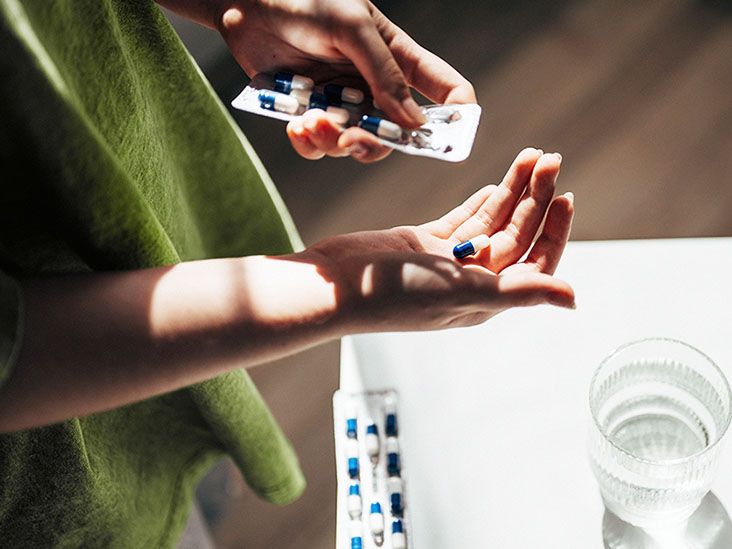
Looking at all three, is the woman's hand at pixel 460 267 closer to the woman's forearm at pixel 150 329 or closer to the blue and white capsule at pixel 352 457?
A: the woman's forearm at pixel 150 329

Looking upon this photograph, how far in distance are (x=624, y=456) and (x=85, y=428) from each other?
0.39 m

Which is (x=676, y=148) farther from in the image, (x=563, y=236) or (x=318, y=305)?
(x=318, y=305)

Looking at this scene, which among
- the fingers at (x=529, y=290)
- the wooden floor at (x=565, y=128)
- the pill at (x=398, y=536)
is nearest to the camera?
the fingers at (x=529, y=290)

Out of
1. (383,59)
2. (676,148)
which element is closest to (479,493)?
(383,59)

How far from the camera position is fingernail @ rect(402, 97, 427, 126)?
23.5 inches

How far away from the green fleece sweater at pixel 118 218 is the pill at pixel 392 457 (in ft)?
0.43

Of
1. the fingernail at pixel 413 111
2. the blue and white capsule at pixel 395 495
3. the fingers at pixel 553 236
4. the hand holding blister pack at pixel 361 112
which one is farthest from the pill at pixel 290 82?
the blue and white capsule at pixel 395 495

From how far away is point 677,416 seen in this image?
0.64 metres

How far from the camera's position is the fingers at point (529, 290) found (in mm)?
527

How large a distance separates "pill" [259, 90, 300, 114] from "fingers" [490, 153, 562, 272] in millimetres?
191

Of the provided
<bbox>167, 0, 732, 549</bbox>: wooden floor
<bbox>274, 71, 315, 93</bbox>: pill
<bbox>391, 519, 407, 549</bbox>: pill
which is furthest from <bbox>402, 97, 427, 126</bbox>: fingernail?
<bbox>167, 0, 732, 549</bbox>: wooden floor

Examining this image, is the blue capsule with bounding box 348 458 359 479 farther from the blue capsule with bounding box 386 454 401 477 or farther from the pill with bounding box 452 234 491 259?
the pill with bounding box 452 234 491 259

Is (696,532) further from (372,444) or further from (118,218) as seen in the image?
(118,218)

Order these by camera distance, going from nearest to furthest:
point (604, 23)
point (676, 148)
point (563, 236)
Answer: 1. point (563, 236)
2. point (676, 148)
3. point (604, 23)
